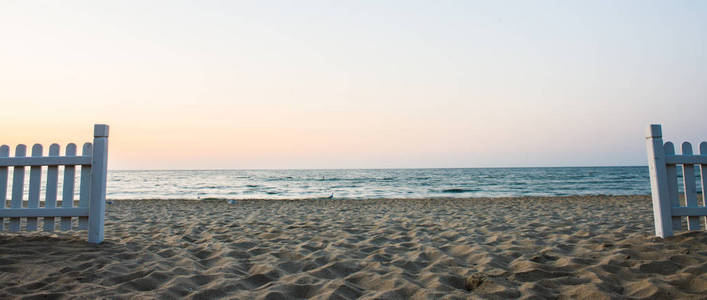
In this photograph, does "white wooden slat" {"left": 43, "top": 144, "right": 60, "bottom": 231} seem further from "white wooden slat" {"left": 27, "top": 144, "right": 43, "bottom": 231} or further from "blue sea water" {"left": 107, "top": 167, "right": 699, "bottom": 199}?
"blue sea water" {"left": 107, "top": 167, "right": 699, "bottom": 199}

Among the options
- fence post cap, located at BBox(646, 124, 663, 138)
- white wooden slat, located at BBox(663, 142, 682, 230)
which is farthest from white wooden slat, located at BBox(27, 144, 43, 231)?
white wooden slat, located at BBox(663, 142, 682, 230)

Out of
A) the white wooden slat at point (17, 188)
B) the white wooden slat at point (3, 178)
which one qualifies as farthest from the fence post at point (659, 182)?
the white wooden slat at point (3, 178)

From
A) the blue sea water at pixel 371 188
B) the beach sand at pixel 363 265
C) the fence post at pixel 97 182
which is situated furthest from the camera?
the blue sea water at pixel 371 188

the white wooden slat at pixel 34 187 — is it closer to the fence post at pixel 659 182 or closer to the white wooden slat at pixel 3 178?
the white wooden slat at pixel 3 178

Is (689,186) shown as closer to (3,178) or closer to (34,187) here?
(34,187)

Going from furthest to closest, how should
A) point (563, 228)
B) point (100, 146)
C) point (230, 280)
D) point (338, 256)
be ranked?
point (563, 228), point (100, 146), point (338, 256), point (230, 280)

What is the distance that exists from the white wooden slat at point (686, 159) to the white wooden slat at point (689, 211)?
1.60ft

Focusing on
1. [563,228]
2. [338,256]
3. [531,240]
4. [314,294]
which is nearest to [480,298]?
[314,294]

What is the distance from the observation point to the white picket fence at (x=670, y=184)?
398 cm

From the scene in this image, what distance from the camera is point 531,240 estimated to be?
14.1 feet

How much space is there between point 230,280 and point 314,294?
0.70m

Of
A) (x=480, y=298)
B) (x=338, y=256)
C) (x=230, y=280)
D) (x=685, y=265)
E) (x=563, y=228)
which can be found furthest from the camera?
(x=563, y=228)

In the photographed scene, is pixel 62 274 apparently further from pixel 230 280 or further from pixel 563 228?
pixel 563 228

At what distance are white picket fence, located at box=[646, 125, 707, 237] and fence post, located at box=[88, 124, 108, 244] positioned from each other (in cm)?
582
